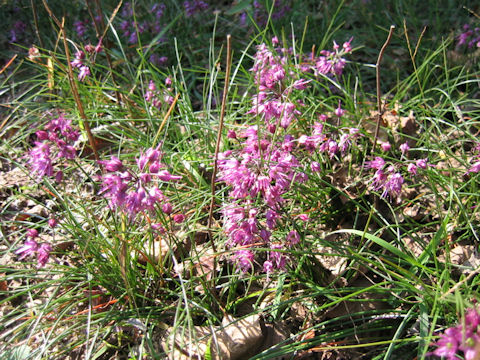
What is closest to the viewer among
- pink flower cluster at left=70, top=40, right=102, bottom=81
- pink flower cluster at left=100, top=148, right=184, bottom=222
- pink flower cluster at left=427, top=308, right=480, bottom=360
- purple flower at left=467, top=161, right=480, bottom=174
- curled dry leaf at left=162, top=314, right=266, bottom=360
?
pink flower cluster at left=427, top=308, right=480, bottom=360

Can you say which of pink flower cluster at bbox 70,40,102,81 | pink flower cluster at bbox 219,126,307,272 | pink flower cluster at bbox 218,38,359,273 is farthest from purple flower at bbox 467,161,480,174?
pink flower cluster at bbox 70,40,102,81

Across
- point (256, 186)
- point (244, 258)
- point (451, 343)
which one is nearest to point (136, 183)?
point (256, 186)

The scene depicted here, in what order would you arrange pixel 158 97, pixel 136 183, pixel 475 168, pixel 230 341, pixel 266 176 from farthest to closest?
pixel 158 97, pixel 475 168, pixel 230 341, pixel 266 176, pixel 136 183

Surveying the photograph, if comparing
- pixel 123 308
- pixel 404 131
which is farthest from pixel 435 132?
pixel 123 308

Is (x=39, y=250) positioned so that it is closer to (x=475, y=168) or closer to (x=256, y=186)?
(x=256, y=186)

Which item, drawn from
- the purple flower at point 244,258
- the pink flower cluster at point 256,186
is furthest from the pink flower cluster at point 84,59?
the purple flower at point 244,258

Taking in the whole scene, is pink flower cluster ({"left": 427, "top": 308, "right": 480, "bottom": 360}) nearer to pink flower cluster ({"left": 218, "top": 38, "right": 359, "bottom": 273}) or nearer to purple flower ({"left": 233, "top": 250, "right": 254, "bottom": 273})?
pink flower cluster ({"left": 218, "top": 38, "right": 359, "bottom": 273})

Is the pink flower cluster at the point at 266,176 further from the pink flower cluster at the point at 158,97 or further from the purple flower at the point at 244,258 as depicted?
the pink flower cluster at the point at 158,97

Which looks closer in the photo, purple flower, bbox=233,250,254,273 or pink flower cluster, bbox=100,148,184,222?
pink flower cluster, bbox=100,148,184,222

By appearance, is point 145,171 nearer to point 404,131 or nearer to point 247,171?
point 247,171

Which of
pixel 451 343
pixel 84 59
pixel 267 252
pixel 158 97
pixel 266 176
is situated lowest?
pixel 267 252
